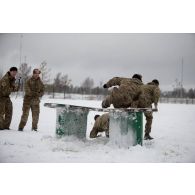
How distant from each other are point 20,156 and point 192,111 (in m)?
6.66

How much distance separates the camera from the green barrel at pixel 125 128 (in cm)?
468

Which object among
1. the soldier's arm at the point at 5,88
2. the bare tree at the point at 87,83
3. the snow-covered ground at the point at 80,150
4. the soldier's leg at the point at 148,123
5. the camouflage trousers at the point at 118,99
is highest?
the bare tree at the point at 87,83

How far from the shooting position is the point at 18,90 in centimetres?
617

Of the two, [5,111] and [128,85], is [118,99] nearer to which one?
[128,85]

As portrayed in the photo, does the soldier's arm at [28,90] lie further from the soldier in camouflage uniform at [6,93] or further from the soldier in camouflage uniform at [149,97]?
the soldier in camouflage uniform at [149,97]

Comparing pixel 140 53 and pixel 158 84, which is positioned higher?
pixel 140 53

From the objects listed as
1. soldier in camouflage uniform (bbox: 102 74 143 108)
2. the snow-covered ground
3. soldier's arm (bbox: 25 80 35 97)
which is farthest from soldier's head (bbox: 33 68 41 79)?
soldier in camouflage uniform (bbox: 102 74 143 108)

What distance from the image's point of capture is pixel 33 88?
20.5 ft

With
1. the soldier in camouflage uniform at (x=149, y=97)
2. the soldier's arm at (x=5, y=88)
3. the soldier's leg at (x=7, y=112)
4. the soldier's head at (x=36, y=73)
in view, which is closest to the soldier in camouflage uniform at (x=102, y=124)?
the soldier in camouflage uniform at (x=149, y=97)

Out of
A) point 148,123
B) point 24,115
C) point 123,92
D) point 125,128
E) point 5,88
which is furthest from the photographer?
point 148,123

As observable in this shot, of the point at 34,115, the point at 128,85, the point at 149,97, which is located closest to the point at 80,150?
the point at 128,85

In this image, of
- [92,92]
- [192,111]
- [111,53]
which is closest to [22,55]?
Answer: [111,53]

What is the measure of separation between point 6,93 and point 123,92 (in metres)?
2.48

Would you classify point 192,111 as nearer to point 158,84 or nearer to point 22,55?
point 158,84
